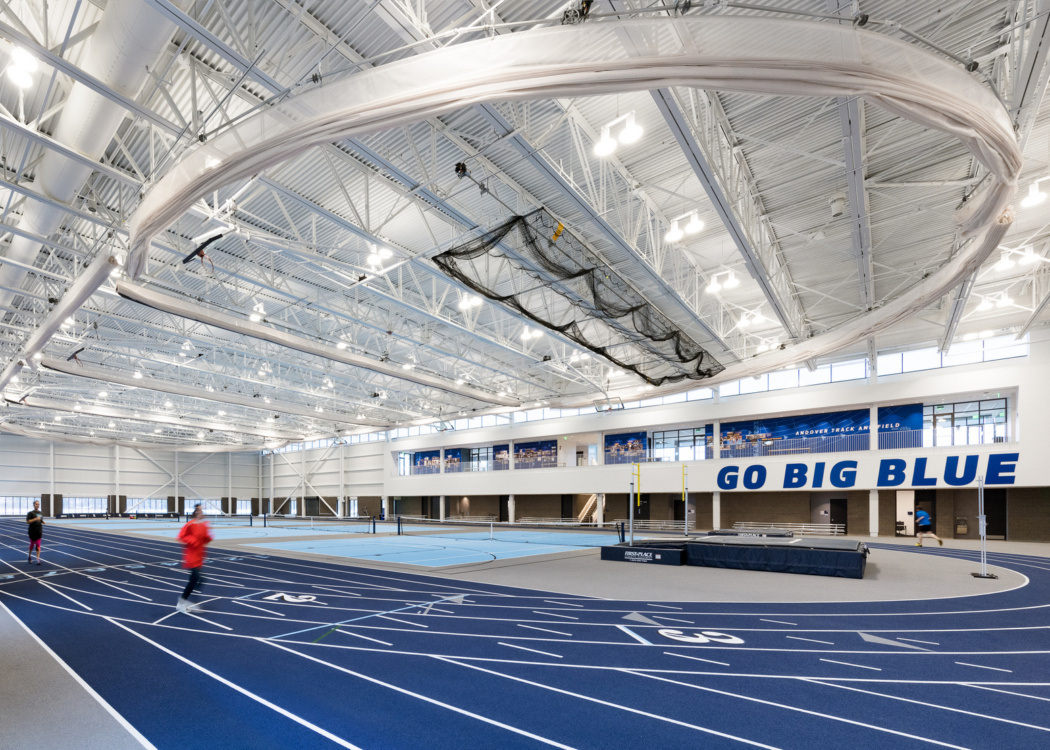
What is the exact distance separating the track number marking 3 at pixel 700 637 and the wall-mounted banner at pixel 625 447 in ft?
96.1

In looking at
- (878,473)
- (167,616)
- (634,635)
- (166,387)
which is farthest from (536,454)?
(634,635)

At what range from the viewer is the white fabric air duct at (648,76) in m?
6.53

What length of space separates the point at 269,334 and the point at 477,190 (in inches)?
470

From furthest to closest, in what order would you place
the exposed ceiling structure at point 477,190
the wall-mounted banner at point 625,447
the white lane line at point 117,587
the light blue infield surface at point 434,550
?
1. the wall-mounted banner at point 625,447
2. the light blue infield surface at point 434,550
3. the white lane line at point 117,587
4. the exposed ceiling structure at point 477,190

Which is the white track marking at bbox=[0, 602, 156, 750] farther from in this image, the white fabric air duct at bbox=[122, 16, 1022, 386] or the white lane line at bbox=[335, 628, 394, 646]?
the white fabric air duct at bbox=[122, 16, 1022, 386]

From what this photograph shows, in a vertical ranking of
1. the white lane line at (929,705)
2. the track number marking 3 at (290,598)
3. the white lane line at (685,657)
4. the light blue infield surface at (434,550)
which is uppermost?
the white lane line at (929,705)

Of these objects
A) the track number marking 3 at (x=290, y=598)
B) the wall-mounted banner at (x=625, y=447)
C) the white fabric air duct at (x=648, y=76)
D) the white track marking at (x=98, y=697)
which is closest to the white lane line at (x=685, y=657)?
the white track marking at (x=98, y=697)

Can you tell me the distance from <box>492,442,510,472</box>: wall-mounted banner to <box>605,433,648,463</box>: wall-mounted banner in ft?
28.8

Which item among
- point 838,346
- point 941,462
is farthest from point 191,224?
point 941,462

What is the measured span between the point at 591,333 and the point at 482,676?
21.6 meters

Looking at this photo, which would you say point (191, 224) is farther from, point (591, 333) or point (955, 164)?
point (955, 164)

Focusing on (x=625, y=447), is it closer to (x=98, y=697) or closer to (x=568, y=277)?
(x=568, y=277)

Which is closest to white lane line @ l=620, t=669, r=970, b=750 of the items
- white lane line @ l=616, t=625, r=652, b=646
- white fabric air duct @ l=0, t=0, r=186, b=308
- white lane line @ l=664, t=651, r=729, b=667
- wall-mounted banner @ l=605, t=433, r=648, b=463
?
white lane line @ l=664, t=651, r=729, b=667

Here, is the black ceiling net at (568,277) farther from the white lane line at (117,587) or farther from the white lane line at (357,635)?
the white lane line at (117,587)
